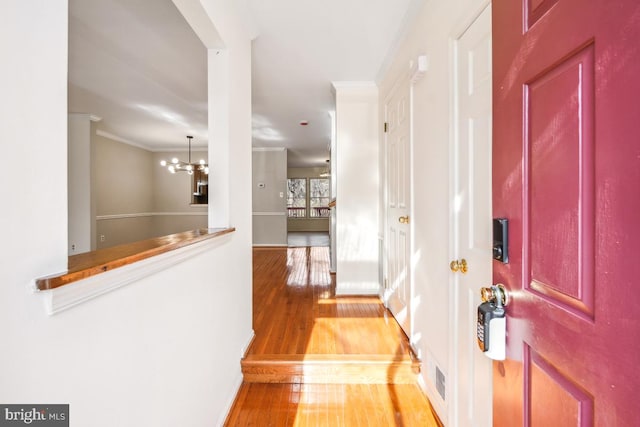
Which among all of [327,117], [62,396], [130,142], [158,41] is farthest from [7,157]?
[130,142]

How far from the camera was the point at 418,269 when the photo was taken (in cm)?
196

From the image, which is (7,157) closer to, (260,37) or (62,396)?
(62,396)

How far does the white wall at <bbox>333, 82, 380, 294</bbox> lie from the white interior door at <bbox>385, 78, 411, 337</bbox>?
17.5 inches

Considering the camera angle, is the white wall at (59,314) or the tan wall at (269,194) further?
the tan wall at (269,194)

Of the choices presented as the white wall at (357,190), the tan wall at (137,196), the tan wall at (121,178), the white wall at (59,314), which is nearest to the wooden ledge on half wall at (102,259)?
the white wall at (59,314)

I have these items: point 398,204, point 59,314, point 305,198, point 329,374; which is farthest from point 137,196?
point 59,314

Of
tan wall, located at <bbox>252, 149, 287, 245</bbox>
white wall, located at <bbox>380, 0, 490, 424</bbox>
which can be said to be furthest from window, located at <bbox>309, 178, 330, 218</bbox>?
white wall, located at <bbox>380, 0, 490, 424</bbox>

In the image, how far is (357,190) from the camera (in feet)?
11.1

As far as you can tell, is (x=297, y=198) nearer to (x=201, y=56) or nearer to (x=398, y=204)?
(x=201, y=56)

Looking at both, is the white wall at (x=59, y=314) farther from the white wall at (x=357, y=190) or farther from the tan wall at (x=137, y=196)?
the tan wall at (x=137, y=196)

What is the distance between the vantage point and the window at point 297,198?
36.6ft

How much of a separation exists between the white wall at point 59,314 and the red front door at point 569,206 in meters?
1.03

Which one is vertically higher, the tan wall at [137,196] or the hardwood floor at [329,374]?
the tan wall at [137,196]

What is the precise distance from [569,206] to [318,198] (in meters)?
10.8
